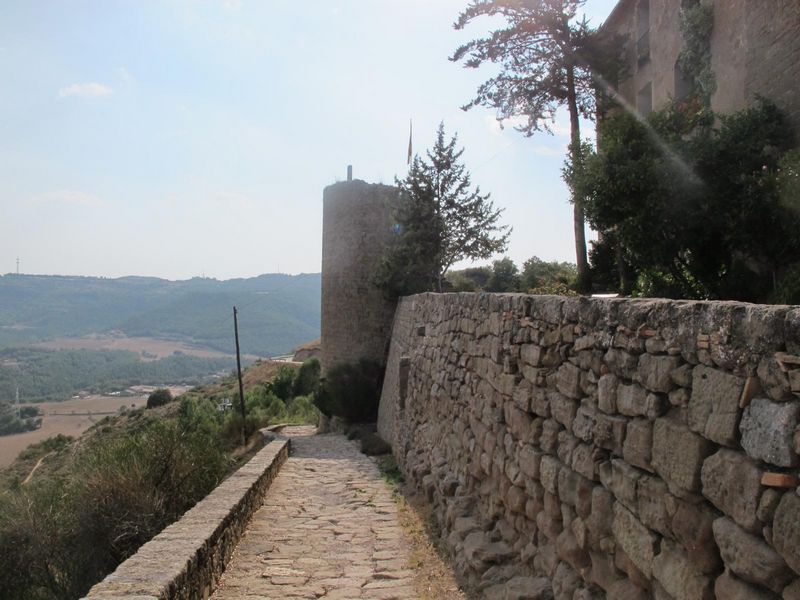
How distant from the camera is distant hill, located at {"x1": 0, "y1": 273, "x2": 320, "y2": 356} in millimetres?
130875

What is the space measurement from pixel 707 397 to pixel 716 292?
30.1 feet

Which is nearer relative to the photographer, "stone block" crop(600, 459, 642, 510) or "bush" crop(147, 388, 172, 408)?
"stone block" crop(600, 459, 642, 510)


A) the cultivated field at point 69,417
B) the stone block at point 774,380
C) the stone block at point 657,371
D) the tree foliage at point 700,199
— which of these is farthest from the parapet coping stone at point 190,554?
the cultivated field at point 69,417

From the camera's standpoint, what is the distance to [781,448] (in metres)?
2.03

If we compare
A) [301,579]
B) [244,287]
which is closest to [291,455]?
[301,579]

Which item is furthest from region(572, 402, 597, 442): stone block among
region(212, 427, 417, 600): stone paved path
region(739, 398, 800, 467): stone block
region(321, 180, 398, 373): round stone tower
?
region(321, 180, 398, 373): round stone tower

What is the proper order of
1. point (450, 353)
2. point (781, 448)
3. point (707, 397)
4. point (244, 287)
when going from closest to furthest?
1. point (781, 448)
2. point (707, 397)
3. point (450, 353)
4. point (244, 287)

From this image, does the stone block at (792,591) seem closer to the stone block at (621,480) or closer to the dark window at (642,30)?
the stone block at (621,480)

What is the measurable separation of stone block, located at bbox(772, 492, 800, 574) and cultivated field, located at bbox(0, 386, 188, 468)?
162 feet

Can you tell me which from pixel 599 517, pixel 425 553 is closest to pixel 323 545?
pixel 425 553

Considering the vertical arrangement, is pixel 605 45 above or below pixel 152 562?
above

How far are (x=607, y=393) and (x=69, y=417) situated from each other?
78011mm

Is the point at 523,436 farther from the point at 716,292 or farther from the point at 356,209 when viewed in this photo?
the point at 356,209

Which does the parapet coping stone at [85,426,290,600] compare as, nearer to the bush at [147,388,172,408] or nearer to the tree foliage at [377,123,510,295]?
the tree foliage at [377,123,510,295]
